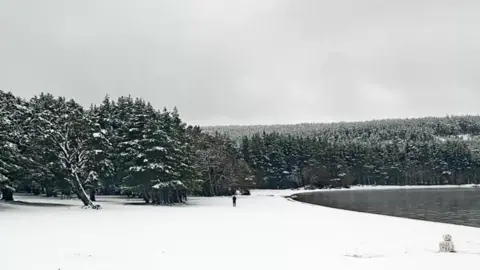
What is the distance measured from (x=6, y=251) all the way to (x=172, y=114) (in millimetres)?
46676

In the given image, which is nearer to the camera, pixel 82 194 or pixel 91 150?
pixel 82 194

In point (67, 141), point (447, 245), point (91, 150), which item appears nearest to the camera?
point (447, 245)

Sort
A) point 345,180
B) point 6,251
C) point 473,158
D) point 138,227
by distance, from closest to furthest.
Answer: point 6,251 → point 138,227 → point 345,180 → point 473,158

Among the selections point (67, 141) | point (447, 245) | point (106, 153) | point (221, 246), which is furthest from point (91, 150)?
point (447, 245)

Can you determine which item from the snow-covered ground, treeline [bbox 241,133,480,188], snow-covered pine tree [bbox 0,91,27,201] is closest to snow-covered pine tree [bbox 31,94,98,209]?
snow-covered pine tree [bbox 0,91,27,201]

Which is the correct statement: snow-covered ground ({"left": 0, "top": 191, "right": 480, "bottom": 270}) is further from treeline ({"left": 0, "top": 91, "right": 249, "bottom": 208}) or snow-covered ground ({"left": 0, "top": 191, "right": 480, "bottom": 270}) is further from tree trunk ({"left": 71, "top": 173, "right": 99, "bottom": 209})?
treeline ({"left": 0, "top": 91, "right": 249, "bottom": 208})

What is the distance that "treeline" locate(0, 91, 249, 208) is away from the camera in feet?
139

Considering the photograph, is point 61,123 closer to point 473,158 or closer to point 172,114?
point 172,114

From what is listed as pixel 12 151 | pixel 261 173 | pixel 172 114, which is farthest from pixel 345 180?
pixel 12 151

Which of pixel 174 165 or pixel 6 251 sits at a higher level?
pixel 174 165

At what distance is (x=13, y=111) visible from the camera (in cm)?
4888

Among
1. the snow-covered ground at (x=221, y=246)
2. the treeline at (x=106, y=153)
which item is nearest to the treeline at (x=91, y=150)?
the treeline at (x=106, y=153)

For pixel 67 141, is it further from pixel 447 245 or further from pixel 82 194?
pixel 447 245

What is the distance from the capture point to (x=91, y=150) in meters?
47.3
